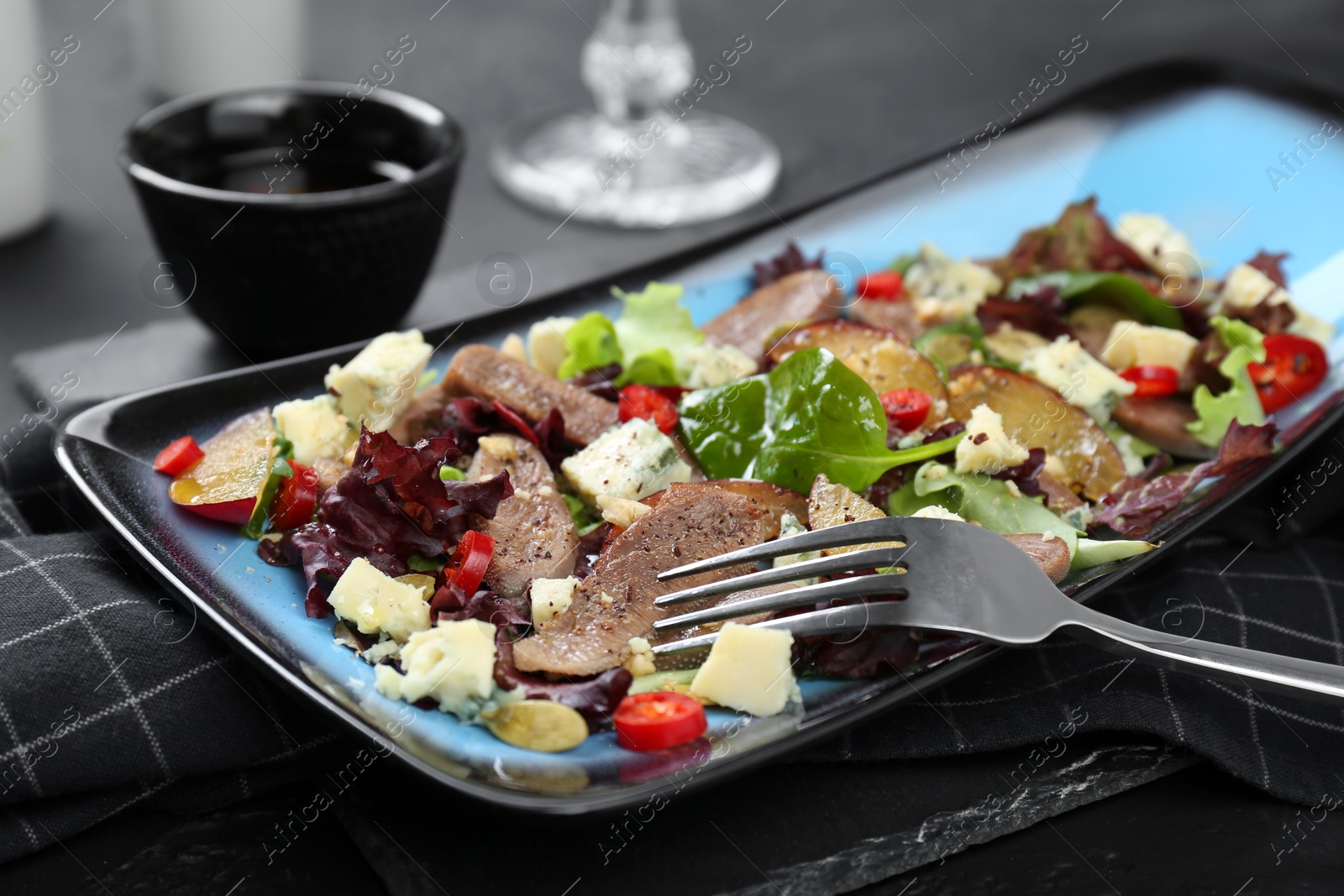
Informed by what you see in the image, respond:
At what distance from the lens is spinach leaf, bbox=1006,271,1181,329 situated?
3.90m

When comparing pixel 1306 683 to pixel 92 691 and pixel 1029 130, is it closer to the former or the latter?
pixel 92 691

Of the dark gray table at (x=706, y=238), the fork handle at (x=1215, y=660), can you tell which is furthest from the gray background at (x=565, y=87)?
the fork handle at (x=1215, y=660)

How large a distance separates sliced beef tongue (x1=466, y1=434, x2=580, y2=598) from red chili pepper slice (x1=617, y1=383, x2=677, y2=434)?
285 mm

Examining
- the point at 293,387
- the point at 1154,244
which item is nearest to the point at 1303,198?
the point at 1154,244

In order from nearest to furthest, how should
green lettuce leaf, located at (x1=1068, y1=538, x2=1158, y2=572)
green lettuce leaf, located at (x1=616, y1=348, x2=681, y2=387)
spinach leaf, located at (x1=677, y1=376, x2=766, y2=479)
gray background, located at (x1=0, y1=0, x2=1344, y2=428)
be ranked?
green lettuce leaf, located at (x1=1068, y1=538, x2=1158, y2=572) → spinach leaf, located at (x1=677, y1=376, x2=766, y2=479) → green lettuce leaf, located at (x1=616, y1=348, x2=681, y2=387) → gray background, located at (x1=0, y1=0, x2=1344, y2=428)

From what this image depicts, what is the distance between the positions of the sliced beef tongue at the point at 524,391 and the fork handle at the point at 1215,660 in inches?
51.2

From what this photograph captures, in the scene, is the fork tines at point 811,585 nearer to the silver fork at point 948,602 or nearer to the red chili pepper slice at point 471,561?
the silver fork at point 948,602

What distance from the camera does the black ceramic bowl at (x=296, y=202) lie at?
377 cm

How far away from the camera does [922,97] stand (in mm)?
6582

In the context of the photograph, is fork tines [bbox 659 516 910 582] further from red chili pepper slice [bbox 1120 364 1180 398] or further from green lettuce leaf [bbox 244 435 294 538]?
red chili pepper slice [bbox 1120 364 1180 398]

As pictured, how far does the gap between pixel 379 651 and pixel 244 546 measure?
52 cm

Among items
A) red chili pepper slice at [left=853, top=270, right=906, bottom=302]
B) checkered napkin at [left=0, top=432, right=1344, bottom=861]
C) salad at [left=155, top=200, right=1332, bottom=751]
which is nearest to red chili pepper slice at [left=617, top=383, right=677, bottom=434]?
salad at [left=155, top=200, right=1332, bottom=751]

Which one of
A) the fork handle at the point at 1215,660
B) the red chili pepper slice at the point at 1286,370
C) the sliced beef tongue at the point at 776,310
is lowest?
the sliced beef tongue at the point at 776,310

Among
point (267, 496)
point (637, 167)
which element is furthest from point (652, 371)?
point (637, 167)
